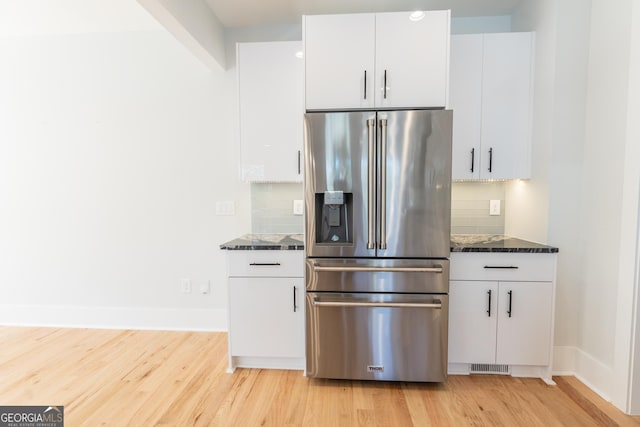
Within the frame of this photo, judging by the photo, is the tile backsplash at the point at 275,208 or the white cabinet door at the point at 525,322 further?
the tile backsplash at the point at 275,208

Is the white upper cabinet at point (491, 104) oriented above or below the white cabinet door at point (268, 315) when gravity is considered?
above

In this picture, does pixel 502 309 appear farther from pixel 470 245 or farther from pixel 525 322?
pixel 470 245

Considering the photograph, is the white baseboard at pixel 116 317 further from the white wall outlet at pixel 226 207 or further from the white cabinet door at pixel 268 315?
the white wall outlet at pixel 226 207

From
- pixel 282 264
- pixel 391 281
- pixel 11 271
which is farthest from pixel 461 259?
pixel 11 271

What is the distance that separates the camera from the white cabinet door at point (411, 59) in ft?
5.91

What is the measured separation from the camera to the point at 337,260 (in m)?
1.82

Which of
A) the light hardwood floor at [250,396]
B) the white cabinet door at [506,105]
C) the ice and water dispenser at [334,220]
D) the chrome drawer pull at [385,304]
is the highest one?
the white cabinet door at [506,105]

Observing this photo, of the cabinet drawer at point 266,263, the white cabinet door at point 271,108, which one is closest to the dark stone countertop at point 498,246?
the cabinet drawer at point 266,263

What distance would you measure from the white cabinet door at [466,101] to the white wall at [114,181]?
69.3 inches

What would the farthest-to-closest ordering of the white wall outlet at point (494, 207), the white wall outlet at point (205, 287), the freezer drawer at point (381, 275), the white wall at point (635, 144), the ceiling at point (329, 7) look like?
the white wall outlet at point (205, 287) → the white wall outlet at point (494, 207) → the ceiling at point (329, 7) → the freezer drawer at point (381, 275) → the white wall at point (635, 144)

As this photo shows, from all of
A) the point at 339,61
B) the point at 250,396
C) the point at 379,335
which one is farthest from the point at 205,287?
the point at 339,61

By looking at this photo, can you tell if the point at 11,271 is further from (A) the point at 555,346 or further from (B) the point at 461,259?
(A) the point at 555,346

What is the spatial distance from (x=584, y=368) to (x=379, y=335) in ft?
4.56

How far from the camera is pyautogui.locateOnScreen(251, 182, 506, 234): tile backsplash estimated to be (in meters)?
2.41
